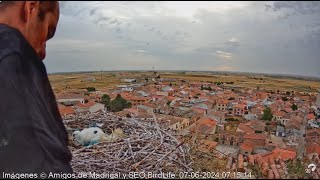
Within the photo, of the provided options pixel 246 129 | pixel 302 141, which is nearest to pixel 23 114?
pixel 246 129

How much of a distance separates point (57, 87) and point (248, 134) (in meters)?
2.29

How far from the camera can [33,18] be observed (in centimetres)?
239

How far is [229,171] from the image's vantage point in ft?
9.09

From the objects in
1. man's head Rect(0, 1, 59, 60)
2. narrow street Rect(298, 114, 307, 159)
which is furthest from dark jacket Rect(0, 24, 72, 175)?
narrow street Rect(298, 114, 307, 159)

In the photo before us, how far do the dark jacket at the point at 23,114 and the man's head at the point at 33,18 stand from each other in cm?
11

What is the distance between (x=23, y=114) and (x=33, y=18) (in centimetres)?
68

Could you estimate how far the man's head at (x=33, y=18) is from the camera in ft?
7.80

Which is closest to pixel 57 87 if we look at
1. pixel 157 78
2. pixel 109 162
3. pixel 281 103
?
pixel 157 78

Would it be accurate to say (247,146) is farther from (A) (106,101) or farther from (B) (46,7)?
(B) (46,7)

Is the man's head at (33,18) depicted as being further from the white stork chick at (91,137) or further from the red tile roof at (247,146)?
the red tile roof at (247,146)

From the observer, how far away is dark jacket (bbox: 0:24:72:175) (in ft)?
7.17

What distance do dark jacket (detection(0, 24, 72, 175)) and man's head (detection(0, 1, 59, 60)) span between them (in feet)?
0.37

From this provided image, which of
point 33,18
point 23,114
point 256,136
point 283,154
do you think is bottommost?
point 283,154

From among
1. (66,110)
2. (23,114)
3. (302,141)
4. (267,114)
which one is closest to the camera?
(23,114)
